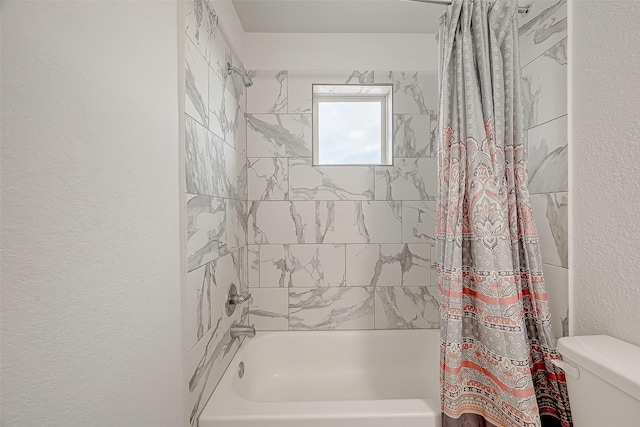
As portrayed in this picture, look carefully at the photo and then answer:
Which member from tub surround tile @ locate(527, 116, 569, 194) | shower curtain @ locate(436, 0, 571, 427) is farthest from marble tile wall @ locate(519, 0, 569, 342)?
shower curtain @ locate(436, 0, 571, 427)

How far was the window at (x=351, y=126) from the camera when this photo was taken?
196cm

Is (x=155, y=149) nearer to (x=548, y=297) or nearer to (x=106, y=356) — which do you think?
(x=106, y=356)

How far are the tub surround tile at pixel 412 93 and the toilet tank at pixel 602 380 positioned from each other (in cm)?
142

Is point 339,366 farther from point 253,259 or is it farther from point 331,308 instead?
point 253,259

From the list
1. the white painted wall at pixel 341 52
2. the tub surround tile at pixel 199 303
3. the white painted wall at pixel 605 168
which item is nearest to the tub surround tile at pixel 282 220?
the tub surround tile at pixel 199 303

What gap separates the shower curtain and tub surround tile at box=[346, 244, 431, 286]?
2.28 feet

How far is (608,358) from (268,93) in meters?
1.92

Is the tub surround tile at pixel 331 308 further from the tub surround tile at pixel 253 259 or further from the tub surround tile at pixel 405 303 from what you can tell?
the tub surround tile at pixel 253 259

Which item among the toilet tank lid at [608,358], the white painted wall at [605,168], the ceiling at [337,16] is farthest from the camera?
the ceiling at [337,16]

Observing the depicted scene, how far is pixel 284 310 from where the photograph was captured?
1864 millimetres

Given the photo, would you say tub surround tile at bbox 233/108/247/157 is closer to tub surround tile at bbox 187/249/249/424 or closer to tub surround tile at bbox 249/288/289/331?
tub surround tile at bbox 187/249/249/424

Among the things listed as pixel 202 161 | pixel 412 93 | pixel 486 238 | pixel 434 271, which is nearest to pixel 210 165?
pixel 202 161

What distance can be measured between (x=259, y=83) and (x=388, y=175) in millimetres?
1002

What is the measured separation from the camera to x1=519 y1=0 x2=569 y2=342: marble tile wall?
1.11 meters
